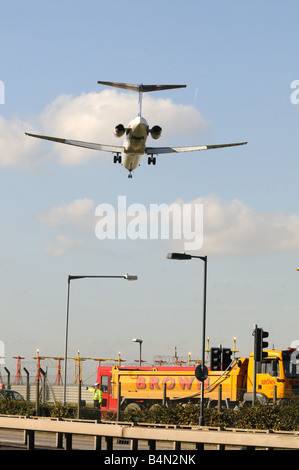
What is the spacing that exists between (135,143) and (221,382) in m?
13.5

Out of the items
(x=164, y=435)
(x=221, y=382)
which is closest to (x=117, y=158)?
Result: (x=221, y=382)

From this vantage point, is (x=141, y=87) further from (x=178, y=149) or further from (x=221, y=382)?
(x=221, y=382)

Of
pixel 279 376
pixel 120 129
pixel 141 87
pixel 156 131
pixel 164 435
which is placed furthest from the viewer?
pixel 141 87

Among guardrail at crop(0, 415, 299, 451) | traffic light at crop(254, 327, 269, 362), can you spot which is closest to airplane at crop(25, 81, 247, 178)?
traffic light at crop(254, 327, 269, 362)

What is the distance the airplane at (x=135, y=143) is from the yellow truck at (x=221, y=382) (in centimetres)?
1157

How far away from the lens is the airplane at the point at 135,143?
43531 millimetres

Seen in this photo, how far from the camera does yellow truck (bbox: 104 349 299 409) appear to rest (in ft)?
121

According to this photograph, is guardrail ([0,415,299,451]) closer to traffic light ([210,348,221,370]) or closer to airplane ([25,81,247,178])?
traffic light ([210,348,221,370])

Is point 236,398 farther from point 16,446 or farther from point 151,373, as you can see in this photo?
point 16,446

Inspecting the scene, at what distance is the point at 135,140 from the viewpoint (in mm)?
44312

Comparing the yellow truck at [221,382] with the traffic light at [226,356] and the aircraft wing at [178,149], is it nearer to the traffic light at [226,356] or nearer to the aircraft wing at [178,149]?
the traffic light at [226,356]

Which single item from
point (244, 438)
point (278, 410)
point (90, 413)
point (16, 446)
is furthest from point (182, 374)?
point (244, 438)
